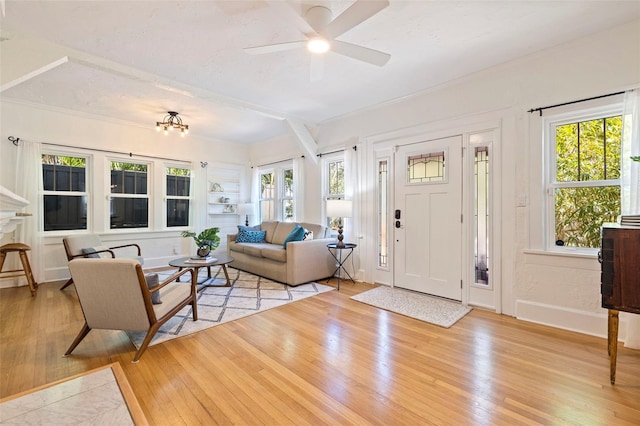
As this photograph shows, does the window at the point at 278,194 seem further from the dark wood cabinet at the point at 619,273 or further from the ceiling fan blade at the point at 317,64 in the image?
the dark wood cabinet at the point at 619,273

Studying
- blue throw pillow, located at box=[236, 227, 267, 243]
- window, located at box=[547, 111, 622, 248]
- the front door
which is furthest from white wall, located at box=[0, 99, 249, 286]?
window, located at box=[547, 111, 622, 248]

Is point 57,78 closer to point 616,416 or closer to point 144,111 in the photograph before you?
point 144,111

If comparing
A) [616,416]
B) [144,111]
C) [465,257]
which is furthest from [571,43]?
[144,111]

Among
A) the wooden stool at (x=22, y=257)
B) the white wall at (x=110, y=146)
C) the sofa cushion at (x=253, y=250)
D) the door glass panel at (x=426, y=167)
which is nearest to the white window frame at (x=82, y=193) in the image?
the white wall at (x=110, y=146)

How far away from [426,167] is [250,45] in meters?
2.58

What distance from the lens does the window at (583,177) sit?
264 centimetres

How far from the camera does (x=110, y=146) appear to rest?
16.4 feet

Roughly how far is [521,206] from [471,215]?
20.2 inches

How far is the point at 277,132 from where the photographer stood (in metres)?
5.88

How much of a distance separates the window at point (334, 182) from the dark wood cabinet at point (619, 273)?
342 cm

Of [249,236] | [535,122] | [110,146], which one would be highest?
[110,146]

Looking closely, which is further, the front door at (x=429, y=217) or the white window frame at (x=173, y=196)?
the white window frame at (x=173, y=196)

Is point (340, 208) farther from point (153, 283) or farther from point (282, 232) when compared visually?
point (153, 283)

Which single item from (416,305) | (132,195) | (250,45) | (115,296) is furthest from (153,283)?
(132,195)
